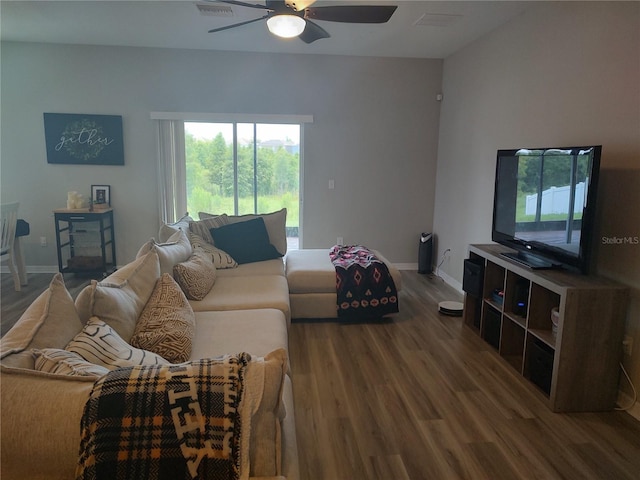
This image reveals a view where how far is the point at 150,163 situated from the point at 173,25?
1.74 m

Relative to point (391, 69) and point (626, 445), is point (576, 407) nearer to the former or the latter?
point (626, 445)

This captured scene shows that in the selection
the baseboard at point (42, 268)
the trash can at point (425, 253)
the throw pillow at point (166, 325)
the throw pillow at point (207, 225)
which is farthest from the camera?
the trash can at point (425, 253)

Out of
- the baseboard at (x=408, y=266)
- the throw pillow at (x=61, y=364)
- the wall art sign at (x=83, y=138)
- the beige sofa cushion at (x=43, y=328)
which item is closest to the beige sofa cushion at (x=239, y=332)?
the beige sofa cushion at (x=43, y=328)

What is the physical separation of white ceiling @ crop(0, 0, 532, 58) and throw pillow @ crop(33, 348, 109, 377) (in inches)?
123

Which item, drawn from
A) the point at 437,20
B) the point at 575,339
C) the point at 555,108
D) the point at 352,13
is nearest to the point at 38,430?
the point at 575,339

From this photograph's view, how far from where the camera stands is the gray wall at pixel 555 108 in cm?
253

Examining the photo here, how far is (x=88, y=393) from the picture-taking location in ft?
3.28

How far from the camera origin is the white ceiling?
359 centimetres

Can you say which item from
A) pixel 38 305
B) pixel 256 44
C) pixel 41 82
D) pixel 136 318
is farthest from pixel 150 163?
pixel 38 305

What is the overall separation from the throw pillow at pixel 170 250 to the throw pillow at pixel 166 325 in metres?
0.33

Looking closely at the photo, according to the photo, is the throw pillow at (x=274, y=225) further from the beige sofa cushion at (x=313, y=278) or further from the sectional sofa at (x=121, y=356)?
the sectional sofa at (x=121, y=356)

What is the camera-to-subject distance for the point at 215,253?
383 centimetres

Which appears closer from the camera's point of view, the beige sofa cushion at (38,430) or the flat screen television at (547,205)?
the beige sofa cushion at (38,430)

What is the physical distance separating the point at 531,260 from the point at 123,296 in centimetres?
264
